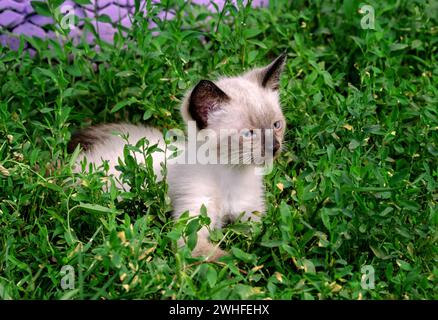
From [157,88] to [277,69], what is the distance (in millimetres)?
785

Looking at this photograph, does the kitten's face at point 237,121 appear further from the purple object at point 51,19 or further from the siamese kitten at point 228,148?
the purple object at point 51,19

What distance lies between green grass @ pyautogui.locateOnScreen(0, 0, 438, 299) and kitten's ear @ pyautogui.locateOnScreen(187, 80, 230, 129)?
0.29 meters

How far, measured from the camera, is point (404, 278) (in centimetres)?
274

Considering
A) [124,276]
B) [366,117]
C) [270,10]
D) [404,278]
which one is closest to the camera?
[124,276]

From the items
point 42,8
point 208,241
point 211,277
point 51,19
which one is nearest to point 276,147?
point 208,241

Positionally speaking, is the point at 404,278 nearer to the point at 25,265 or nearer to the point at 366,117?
the point at 366,117

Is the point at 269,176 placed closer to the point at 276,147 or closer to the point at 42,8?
the point at 276,147

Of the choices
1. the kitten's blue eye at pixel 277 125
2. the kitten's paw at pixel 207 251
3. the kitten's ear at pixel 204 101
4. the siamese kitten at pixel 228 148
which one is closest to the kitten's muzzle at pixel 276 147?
the siamese kitten at pixel 228 148

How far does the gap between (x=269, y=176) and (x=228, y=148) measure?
1.38 feet

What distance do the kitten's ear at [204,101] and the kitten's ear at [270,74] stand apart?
10.7 inches

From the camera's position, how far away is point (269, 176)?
3.49 meters

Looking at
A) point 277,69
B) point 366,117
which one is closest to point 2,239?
point 277,69

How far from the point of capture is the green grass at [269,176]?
107 inches

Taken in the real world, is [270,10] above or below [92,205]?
above
